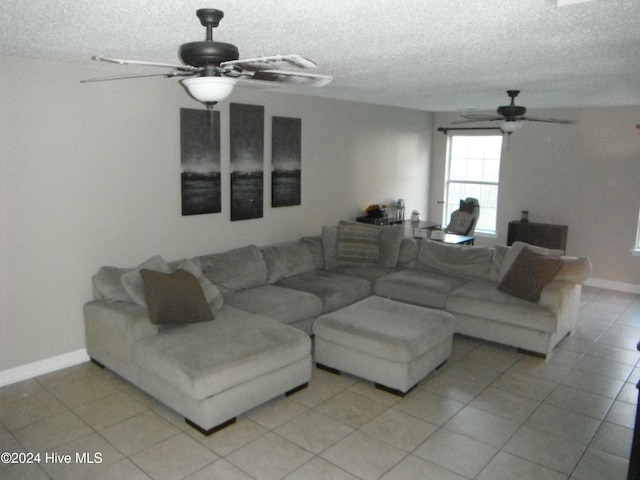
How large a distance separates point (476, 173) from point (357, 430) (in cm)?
578

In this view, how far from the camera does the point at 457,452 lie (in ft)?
9.72

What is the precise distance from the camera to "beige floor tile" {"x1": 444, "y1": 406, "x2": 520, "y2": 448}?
10.2ft

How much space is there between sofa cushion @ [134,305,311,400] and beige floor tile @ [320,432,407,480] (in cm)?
68

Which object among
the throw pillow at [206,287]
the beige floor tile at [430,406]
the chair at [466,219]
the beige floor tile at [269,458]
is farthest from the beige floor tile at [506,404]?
the chair at [466,219]

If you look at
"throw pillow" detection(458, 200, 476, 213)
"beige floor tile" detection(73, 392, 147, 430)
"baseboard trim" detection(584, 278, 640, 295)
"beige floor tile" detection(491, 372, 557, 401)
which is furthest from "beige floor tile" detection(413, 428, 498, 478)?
"baseboard trim" detection(584, 278, 640, 295)

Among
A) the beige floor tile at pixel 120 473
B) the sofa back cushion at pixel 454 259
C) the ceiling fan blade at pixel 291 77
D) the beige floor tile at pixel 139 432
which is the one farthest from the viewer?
the sofa back cushion at pixel 454 259

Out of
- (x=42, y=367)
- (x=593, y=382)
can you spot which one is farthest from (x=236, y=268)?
(x=593, y=382)

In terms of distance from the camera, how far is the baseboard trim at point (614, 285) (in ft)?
21.8

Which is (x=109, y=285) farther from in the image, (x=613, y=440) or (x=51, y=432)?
(x=613, y=440)

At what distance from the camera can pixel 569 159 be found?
699cm

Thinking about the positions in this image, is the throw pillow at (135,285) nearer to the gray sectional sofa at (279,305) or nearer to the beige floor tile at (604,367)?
the gray sectional sofa at (279,305)

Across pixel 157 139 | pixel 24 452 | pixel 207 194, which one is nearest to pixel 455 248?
pixel 207 194

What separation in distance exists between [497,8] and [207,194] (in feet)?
10.6

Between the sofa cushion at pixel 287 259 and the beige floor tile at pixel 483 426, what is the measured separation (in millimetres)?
2299
